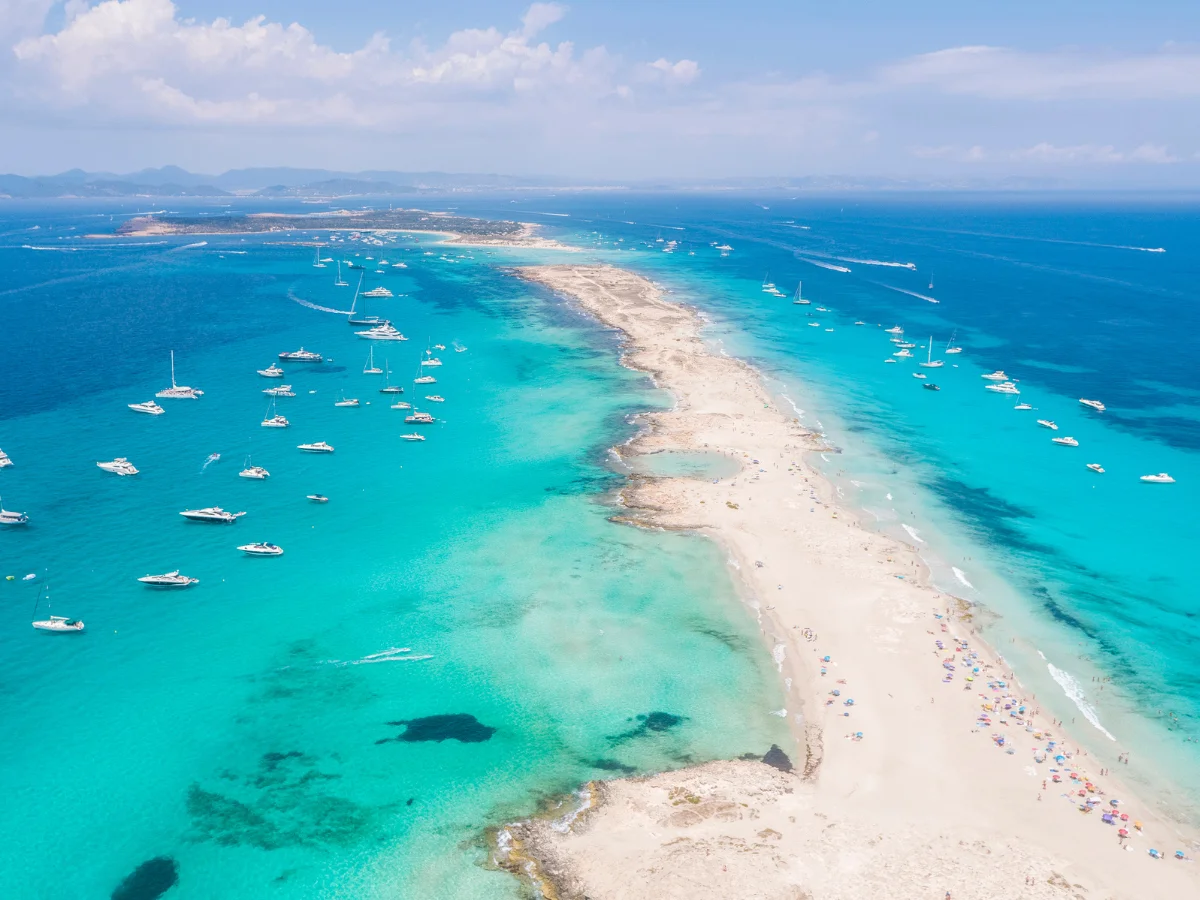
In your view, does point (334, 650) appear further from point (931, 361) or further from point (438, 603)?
point (931, 361)

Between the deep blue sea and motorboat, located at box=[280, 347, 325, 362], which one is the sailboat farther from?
motorboat, located at box=[280, 347, 325, 362]

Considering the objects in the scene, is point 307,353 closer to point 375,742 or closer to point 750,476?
point 750,476

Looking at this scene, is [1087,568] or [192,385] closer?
[1087,568]

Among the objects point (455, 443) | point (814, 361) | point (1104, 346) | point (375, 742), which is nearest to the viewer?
point (375, 742)

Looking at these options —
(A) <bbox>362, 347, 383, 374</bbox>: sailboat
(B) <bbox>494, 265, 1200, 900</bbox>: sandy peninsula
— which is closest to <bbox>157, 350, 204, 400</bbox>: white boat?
(A) <bbox>362, 347, 383, 374</bbox>: sailboat

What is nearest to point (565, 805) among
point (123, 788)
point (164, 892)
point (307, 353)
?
point (164, 892)

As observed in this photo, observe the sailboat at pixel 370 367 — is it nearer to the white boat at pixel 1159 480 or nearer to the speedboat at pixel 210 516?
the speedboat at pixel 210 516
